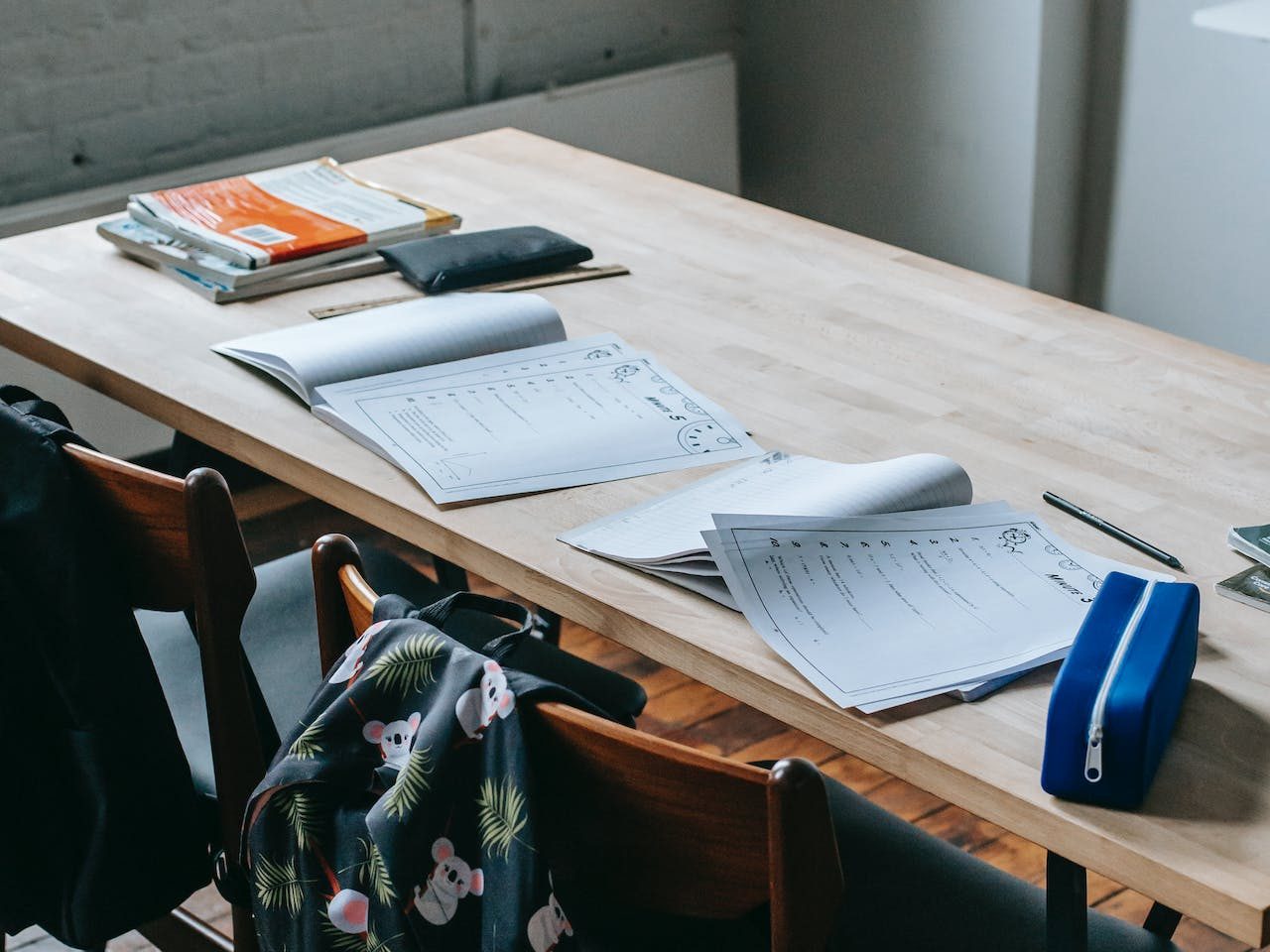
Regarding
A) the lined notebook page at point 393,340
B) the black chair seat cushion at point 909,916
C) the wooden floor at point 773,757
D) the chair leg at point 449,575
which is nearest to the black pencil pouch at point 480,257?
the lined notebook page at point 393,340

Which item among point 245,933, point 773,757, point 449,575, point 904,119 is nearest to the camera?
point 245,933

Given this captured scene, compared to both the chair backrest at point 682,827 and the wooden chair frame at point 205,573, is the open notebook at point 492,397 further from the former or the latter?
the chair backrest at point 682,827

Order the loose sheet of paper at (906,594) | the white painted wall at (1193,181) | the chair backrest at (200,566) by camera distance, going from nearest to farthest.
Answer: the loose sheet of paper at (906,594)
the chair backrest at (200,566)
the white painted wall at (1193,181)

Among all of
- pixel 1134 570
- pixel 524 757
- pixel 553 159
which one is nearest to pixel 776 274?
pixel 553 159

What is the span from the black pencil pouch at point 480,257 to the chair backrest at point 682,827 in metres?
1.01

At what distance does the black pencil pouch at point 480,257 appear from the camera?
1.85 metres

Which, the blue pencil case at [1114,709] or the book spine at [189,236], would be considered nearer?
the blue pencil case at [1114,709]

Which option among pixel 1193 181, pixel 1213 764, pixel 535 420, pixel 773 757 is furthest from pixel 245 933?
pixel 1193 181

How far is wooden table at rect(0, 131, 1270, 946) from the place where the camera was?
991mm

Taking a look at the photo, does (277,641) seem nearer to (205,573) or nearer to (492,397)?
(492,397)

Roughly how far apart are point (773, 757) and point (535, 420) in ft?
3.05

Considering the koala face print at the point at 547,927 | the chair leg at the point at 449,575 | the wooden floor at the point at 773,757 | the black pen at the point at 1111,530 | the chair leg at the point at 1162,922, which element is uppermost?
the black pen at the point at 1111,530

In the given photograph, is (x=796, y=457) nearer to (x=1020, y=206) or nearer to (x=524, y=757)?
(x=524, y=757)

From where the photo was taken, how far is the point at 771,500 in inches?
51.0
